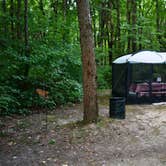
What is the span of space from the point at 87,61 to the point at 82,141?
1.74 m

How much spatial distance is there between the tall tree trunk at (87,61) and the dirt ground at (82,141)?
0.36 meters

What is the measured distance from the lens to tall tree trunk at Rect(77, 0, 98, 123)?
5.95 metres

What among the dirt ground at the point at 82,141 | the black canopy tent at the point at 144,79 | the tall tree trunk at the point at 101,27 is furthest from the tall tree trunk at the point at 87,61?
the tall tree trunk at the point at 101,27

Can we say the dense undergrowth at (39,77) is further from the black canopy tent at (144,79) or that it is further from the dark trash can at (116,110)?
the dark trash can at (116,110)

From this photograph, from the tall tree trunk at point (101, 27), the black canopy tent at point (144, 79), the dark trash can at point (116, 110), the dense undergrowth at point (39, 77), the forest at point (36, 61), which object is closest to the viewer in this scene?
the dark trash can at point (116, 110)

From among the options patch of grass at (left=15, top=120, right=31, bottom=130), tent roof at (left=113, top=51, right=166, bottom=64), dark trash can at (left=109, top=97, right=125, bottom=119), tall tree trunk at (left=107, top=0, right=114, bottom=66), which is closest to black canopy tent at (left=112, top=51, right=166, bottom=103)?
tent roof at (left=113, top=51, right=166, bottom=64)

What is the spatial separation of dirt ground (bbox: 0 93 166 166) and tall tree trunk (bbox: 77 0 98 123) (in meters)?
0.36

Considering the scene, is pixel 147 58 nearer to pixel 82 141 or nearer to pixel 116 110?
pixel 116 110

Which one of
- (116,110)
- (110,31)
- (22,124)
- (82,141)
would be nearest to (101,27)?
(110,31)

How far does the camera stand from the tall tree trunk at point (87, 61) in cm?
595

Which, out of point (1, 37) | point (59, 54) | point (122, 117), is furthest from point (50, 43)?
point (122, 117)

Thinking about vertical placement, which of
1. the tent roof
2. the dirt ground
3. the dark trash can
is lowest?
the dirt ground

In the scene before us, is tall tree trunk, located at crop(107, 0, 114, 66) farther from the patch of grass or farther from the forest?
the patch of grass

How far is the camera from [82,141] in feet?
17.3
